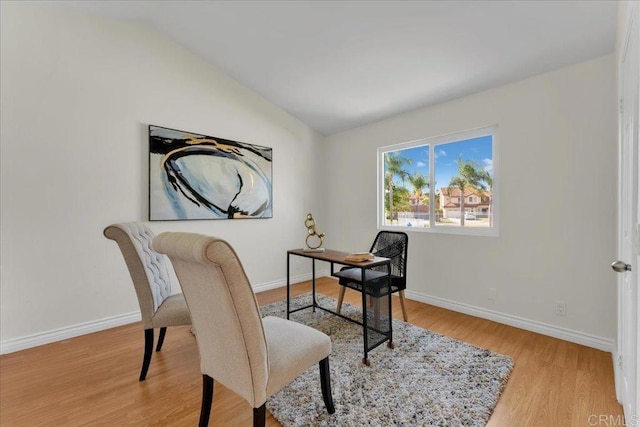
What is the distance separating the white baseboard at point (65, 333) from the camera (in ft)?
7.73

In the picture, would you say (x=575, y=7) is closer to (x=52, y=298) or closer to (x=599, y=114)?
(x=599, y=114)

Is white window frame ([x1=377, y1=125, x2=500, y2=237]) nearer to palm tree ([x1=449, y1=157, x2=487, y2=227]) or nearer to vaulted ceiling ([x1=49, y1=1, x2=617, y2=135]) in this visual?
palm tree ([x1=449, y1=157, x2=487, y2=227])

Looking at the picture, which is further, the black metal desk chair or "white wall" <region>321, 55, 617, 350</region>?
the black metal desk chair

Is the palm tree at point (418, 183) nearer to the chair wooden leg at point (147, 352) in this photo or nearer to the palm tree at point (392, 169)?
the palm tree at point (392, 169)

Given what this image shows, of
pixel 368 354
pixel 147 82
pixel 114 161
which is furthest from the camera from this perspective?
pixel 147 82

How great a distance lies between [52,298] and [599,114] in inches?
187

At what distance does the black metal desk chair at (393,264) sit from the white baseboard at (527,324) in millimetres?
647

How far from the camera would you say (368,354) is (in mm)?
2205

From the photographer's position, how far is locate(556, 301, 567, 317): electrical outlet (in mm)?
2429

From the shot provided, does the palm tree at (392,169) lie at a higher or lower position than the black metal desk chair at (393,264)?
higher

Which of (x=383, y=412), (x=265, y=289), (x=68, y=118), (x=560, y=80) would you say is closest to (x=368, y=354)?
(x=383, y=412)

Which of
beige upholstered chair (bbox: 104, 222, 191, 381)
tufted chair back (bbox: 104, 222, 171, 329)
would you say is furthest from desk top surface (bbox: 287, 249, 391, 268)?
tufted chair back (bbox: 104, 222, 171, 329)

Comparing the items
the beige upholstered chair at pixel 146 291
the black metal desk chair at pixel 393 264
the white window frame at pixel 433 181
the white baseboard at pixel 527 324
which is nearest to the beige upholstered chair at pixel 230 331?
the beige upholstered chair at pixel 146 291

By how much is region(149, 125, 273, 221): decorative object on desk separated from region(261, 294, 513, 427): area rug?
2060 millimetres
